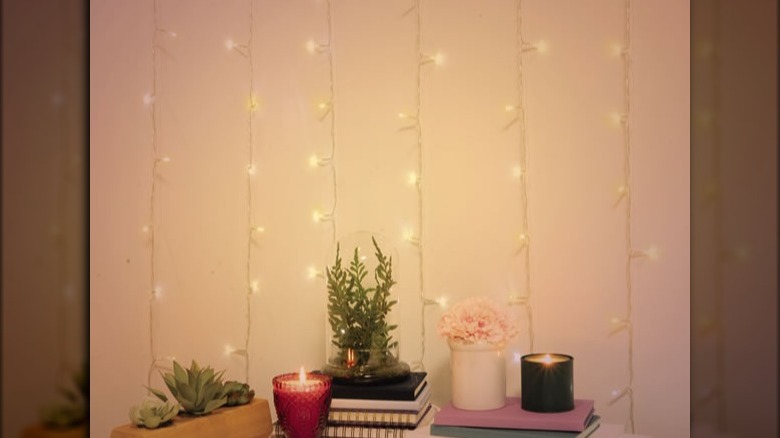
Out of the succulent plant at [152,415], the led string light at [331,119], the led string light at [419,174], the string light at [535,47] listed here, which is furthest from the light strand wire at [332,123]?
the succulent plant at [152,415]

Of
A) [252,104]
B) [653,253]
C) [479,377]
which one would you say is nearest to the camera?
[479,377]

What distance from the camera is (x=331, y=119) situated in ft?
5.35

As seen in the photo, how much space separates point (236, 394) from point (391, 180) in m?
0.52

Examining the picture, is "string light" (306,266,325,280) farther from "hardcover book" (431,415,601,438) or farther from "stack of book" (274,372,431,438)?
"hardcover book" (431,415,601,438)

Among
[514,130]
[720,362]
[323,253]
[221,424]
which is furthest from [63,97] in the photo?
[720,362]

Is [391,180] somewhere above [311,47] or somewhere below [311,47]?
below

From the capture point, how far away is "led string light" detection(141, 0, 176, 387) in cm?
172

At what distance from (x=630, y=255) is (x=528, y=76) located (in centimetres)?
39

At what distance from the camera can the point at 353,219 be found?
5.30 feet

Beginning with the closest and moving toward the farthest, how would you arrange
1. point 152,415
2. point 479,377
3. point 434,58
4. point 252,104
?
point 152,415
point 479,377
point 434,58
point 252,104

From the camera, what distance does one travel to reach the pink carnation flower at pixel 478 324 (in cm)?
133

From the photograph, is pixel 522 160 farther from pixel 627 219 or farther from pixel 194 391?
pixel 194 391

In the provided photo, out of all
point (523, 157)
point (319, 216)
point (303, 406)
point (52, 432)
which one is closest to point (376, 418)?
point (303, 406)

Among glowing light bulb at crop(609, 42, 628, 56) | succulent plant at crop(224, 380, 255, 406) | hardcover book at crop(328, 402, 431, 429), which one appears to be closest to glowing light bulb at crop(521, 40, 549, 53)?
glowing light bulb at crop(609, 42, 628, 56)
